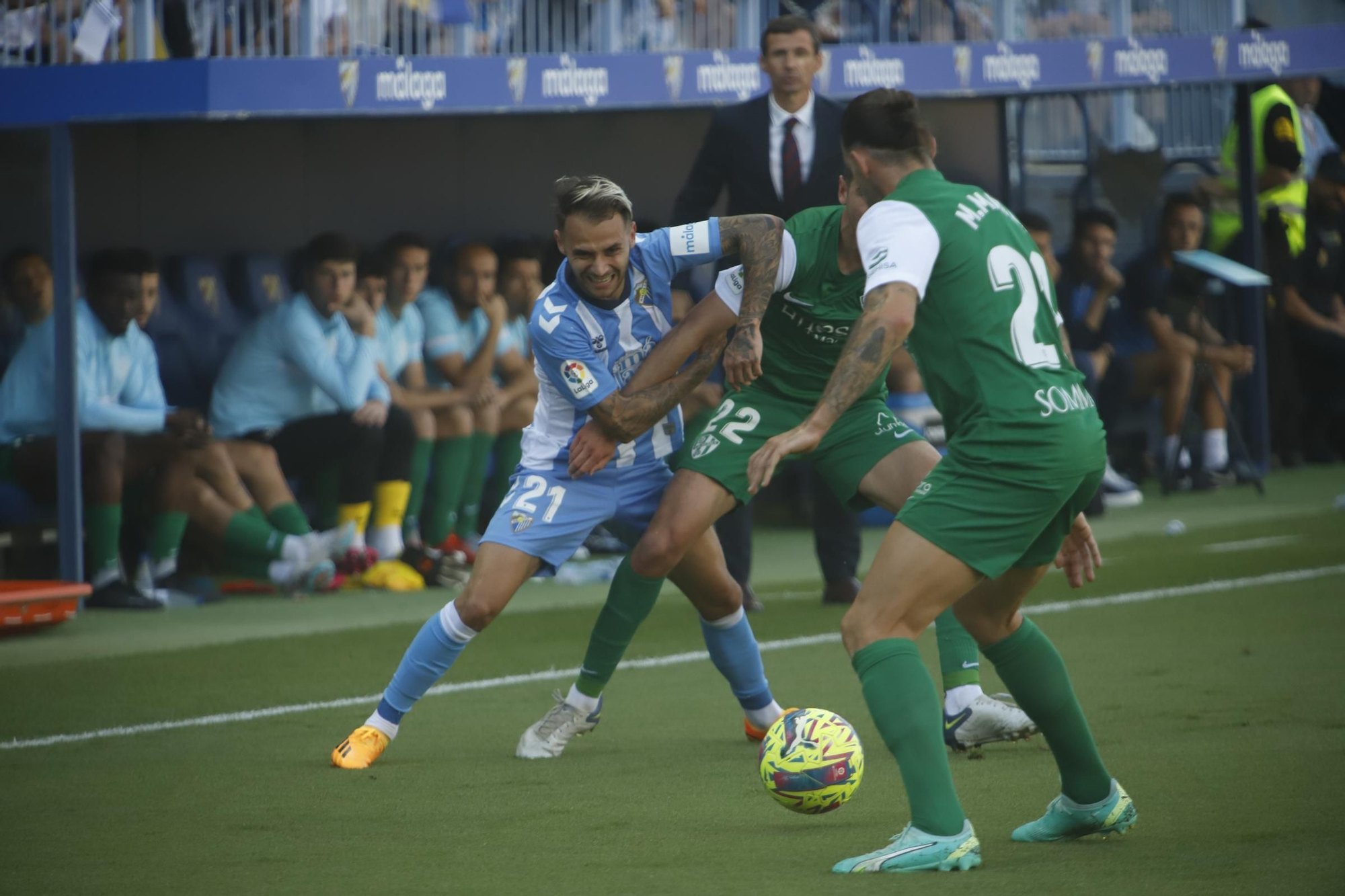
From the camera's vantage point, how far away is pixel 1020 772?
5.28m

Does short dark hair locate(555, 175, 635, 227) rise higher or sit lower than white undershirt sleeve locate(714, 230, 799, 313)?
higher

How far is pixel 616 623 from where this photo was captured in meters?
5.79

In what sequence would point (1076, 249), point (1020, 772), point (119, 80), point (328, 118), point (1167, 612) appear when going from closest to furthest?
point (1020, 772)
point (1167, 612)
point (119, 80)
point (328, 118)
point (1076, 249)

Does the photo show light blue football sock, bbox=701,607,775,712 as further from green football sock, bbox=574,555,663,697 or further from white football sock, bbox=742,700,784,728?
green football sock, bbox=574,555,663,697

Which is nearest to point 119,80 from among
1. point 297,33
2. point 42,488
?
point 297,33

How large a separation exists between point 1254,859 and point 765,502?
9967 millimetres

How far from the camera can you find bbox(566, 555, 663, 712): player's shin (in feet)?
18.9

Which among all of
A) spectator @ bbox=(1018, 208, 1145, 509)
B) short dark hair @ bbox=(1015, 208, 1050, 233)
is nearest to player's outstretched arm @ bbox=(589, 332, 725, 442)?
short dark hair @ bbox=(1015, 208, 1050, 233)

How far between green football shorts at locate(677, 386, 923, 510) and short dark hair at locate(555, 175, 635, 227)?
821 mm

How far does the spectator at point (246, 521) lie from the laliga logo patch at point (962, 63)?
5.38 meters

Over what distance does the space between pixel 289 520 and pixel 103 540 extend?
1.11 metres

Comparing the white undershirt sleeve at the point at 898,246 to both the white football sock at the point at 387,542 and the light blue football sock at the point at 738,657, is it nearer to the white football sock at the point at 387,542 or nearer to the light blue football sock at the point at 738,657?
the light blue football sock at the point at 738,657

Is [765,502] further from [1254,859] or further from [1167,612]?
[1254,859]

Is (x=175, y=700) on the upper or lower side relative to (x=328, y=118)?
lower
